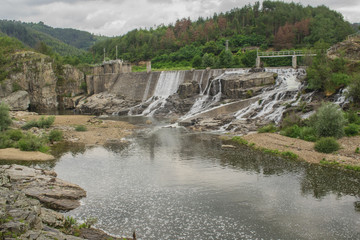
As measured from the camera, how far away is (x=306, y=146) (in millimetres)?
25641

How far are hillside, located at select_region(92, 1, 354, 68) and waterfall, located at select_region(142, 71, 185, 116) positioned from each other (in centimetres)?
1176

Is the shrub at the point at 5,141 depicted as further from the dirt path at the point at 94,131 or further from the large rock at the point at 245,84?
the large rock at the point at 245,84

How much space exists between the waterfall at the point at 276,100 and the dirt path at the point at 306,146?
5.56 metres

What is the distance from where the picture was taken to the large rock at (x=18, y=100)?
55.1 m

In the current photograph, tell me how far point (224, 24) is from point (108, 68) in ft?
150

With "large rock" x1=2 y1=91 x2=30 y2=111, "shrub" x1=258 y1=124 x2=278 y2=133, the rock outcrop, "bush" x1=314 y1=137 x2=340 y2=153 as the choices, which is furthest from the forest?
"bush" x1=314 y1=137 x2=340 y2=153

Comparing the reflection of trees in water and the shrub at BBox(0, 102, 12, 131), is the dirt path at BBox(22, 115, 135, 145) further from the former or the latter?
the reflection of trees in water

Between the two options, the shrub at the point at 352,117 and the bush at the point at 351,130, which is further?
the shrub at the point at 352,117

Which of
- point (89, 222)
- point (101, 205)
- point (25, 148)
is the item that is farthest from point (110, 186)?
point (25, 148)

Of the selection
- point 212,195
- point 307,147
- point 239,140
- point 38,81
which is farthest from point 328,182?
point 38,81

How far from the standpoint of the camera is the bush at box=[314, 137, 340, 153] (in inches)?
941

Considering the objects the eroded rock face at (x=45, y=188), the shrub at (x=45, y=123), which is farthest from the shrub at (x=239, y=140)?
the shrub at (x=45, y=123)

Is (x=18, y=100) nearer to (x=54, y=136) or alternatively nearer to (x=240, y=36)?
(x=54, y=136)

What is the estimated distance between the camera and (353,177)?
774 inches
